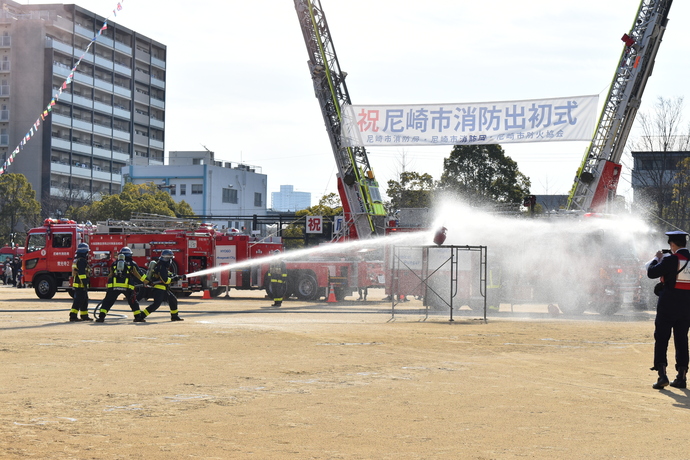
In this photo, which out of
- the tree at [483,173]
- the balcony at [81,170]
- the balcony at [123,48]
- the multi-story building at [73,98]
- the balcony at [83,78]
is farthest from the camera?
the balcony at [123,48]

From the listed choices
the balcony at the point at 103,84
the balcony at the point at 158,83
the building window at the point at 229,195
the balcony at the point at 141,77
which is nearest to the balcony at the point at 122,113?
the balcony at the point at 103,84

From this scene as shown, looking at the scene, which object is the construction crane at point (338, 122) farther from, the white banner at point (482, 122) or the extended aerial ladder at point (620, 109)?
the extended aerial ladder at point (620, 109)

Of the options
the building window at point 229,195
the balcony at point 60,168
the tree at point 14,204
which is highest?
the balcony at point 60,168

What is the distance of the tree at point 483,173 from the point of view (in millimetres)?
53281

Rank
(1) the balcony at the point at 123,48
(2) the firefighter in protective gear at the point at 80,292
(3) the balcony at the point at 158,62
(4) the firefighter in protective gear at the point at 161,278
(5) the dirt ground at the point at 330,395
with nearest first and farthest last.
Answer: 1. (5) the dirt ground at the point at 330,395
2. (2) the firefighter in protective gear at the point at 80,292
3. (4) the firefighter in protective gear at the point at 161,278
4. (1) the balcony at the point at 123,48
5. (3) the balcony at the point at 158,62

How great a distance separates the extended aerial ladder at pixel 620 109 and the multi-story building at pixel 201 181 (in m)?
65.0

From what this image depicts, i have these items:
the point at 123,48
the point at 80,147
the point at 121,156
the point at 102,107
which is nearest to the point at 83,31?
the point at 123,48

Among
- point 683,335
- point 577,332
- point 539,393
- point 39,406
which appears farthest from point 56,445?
point 577,332

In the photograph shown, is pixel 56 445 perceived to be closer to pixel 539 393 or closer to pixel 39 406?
pixel 39 406

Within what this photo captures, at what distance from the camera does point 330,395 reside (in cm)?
998

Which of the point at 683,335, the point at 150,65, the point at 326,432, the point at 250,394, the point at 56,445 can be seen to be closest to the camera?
the point at 56,445

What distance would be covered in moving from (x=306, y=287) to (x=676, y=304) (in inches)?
881

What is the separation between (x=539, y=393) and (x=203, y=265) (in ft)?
81.1

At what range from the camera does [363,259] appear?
105ft
